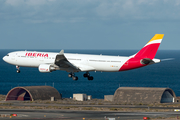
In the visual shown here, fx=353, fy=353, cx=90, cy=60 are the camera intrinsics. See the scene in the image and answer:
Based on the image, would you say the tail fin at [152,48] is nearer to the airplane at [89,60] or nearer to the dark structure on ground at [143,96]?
the airplane at [89,60]

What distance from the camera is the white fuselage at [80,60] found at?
67688mm

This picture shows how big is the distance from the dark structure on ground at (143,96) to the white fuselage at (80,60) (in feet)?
112

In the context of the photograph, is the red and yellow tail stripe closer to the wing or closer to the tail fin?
the tail fin

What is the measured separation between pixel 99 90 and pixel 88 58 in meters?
104

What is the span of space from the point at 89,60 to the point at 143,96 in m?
38.1

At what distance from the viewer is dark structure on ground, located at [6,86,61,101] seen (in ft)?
337

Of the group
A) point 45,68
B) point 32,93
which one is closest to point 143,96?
point 32,93

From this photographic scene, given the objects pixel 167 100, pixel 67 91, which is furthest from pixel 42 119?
pixel 67 91

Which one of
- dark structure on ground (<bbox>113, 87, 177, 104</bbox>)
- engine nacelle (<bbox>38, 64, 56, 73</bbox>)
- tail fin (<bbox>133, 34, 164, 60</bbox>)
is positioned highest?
tail fin (<bbox>133, 34, 164, 60</bbox>)

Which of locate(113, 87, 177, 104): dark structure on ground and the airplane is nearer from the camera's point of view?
the airplane

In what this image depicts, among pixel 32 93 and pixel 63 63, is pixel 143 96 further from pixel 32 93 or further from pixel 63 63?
pixel 63 63

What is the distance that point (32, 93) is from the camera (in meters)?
103

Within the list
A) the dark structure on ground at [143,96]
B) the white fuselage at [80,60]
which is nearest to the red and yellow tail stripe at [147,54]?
the white fuselage at [80,60]

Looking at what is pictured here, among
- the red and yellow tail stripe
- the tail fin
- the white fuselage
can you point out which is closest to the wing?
the white fuselage
